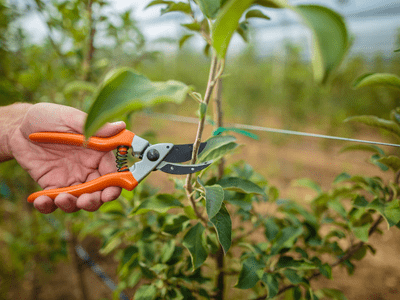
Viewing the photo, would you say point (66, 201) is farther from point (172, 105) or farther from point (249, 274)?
point (172, 105)

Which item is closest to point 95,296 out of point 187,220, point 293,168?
point 187,220

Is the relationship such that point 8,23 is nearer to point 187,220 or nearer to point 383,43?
point 187,220

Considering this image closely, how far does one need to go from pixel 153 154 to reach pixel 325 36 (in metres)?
0.56

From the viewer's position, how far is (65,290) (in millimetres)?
1642

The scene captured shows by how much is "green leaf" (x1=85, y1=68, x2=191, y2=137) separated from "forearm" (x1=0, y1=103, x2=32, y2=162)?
74 cm

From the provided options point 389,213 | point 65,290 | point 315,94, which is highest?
point 389,213

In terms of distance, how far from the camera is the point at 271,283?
66 cm

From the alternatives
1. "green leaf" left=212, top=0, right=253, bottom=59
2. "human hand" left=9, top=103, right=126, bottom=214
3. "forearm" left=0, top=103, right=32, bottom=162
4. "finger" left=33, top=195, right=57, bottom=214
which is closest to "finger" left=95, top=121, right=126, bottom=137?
"human hand" left=9, top=103, right=126, bottom=214

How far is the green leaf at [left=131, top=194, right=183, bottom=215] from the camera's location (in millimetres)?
614

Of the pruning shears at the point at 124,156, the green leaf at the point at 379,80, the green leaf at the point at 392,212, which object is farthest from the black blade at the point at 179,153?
the green leaf at the point at 392,212

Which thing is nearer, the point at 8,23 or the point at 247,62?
the point at 8,23

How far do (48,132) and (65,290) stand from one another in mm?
1528

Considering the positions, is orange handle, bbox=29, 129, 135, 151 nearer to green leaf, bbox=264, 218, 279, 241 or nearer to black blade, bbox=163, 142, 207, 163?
black blade, bbox=163, 142, 207, 163

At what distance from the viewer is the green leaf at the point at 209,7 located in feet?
1.38
